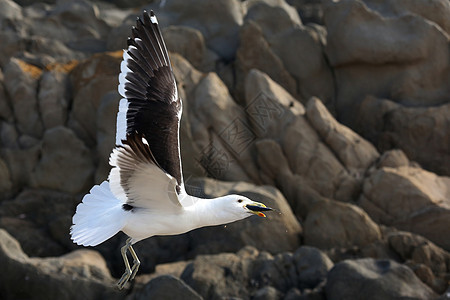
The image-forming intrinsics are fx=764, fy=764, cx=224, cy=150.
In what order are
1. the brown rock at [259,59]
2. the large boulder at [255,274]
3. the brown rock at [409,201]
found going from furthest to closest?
the brown rock at [259,59] < the brown rock at [409,201] < the large boulder at [255,274]

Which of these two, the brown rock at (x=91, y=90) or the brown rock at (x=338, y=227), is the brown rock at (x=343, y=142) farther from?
the brown rock at (x=91, y=90)

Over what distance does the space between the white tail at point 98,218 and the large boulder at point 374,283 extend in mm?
4770

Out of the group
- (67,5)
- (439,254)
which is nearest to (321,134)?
(439,254)

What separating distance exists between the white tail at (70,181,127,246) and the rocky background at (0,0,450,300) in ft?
11.9

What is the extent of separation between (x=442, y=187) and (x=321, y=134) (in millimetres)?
2337

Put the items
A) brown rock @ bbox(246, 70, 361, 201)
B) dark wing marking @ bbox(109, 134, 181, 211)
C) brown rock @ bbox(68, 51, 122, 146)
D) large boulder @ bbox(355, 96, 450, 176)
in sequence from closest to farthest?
1. dark wing marking @ bbox(109, 134, 181, 211)
2. brown rock @ bbox(246, 70, 361, 201)
3. large boulder @ bbox(355, 96, 450, 176)
4. brown rock @ bbox(68, 51, 122, 146)

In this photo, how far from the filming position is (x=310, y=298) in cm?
1041

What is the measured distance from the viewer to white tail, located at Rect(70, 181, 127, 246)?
5711 millimetres

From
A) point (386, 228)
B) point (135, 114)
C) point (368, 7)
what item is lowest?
point (386, 228)

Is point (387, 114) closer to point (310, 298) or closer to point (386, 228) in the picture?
Result: point (386, 228)

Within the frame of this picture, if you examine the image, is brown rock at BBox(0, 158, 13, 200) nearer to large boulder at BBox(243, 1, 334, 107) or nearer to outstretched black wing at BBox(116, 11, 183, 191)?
large boulder at BBox(243, 1, 334, 107)

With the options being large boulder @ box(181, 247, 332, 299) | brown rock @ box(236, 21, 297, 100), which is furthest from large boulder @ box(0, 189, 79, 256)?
brown rock @ box(236, 21, 297, 100)

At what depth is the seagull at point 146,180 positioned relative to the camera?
5.39 meters

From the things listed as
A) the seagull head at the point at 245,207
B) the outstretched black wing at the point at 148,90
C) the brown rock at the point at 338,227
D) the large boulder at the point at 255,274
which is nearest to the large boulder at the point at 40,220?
the large boulder at the point at 255,274
